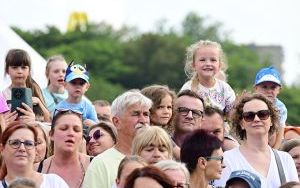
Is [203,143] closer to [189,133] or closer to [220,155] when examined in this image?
[220,155]

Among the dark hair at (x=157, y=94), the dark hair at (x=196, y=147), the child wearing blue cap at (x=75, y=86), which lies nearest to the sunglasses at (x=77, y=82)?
the child wearing blue cap at (x=75, y=86)

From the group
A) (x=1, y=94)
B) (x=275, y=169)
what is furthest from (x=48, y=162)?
(x=275, y=169)

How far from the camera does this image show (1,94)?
13.3 metres

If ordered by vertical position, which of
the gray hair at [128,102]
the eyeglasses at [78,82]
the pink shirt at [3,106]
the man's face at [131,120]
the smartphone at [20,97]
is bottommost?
the man's face at [131,120]

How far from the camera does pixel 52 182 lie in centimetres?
1129

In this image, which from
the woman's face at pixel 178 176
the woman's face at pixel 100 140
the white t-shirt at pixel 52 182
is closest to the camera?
the woman's face at pixel 178 176

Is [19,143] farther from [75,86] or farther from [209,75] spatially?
[209,75]

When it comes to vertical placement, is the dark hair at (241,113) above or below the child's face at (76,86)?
below

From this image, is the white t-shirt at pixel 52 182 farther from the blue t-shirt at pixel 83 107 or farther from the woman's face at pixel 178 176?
the blue t-shirt at pixel 83 107

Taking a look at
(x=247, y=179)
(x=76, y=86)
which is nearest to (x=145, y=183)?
(x=247, y=179)

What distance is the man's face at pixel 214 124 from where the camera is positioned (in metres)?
13.2

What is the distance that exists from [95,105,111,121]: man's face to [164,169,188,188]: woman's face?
583cm

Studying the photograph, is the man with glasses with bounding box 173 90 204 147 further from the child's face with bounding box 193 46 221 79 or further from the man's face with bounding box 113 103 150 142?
the child's face with bounding box 193 46 221 79

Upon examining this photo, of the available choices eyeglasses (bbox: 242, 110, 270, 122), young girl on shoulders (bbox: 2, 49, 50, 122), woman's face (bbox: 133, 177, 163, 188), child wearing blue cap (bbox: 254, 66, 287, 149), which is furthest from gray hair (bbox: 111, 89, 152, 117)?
child wearing blue cap (bbox: 254, 66, 287, 149)
